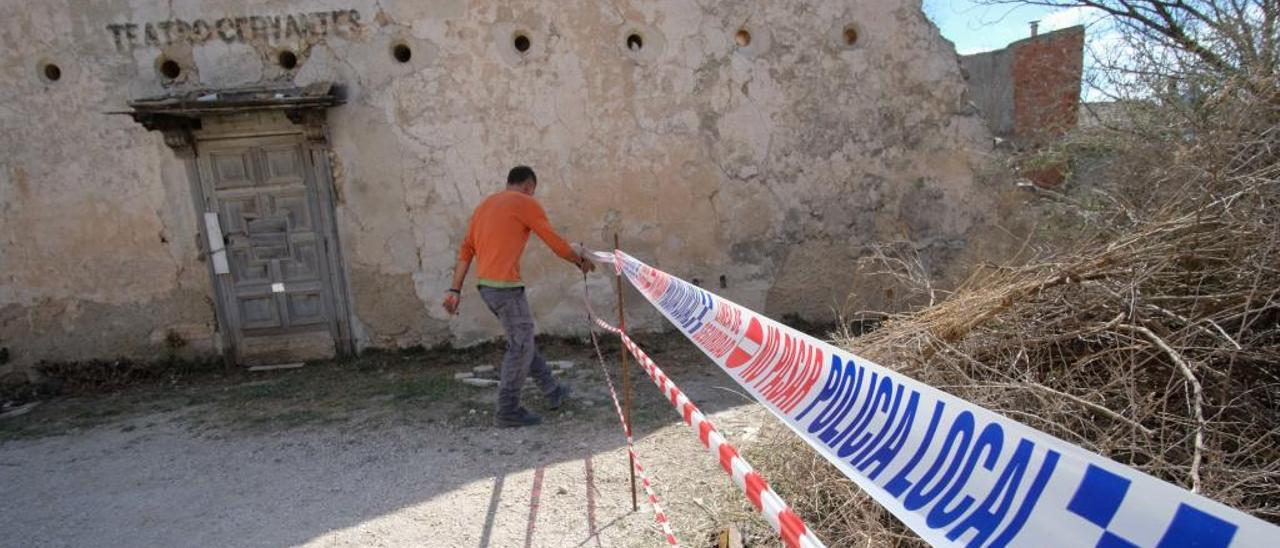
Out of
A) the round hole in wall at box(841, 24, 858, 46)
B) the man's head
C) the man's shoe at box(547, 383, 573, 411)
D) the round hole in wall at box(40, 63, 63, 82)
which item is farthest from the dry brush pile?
the round hole in wall at box(40, 63, 63, 82)

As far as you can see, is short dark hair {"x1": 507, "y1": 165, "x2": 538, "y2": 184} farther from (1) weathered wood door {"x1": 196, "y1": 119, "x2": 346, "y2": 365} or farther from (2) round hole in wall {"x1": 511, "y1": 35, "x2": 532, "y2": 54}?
(1) weathered wood door {"x1": 196, "y1": 119, "x2": 346, "y2": 365}

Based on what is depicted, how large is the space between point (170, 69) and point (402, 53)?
78.0 inches

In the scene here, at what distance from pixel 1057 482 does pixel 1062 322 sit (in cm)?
181

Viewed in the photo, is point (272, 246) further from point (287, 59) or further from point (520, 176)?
point (520, 176)

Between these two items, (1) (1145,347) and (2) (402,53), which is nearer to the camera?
(1) (1145,347)

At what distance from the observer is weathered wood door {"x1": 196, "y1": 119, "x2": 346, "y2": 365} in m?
5.48

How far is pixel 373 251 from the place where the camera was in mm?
5633

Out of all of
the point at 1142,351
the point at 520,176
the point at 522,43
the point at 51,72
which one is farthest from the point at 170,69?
the point at 1142,351

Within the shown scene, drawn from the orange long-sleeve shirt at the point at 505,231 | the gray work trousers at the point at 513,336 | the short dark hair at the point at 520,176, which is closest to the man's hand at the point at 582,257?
the orange long-sleeve shirt at the point at 505,231

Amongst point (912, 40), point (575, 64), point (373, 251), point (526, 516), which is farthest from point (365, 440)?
point (912, 40)

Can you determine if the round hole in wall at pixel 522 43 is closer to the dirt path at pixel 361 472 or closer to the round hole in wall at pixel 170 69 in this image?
the round hole in wall at pixel 170 69

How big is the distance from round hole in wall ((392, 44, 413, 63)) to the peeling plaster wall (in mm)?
47

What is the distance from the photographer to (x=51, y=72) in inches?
209

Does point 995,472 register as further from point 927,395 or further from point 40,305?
point 40,305
